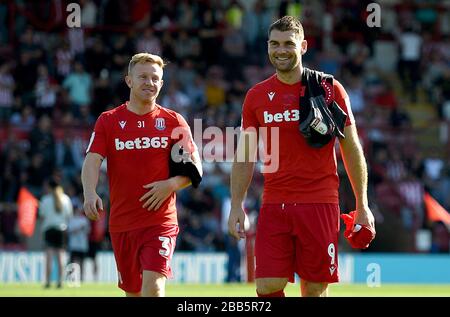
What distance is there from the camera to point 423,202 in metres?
27.1

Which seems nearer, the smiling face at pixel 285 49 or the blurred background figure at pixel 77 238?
the smiling face at pixel 285 49

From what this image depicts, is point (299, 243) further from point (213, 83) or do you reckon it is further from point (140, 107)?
point (213, 83)

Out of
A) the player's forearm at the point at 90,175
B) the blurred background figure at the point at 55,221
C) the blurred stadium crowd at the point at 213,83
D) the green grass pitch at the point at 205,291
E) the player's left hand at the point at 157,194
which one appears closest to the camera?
the player's forearm at the point at 90,175

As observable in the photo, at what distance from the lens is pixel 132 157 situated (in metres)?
10.1

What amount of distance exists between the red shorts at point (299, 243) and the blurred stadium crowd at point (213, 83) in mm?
14305

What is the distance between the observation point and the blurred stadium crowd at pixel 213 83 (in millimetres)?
25109

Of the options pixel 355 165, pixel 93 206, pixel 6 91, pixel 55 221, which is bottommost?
pixel 55 221

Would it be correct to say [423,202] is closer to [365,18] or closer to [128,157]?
[365,18]

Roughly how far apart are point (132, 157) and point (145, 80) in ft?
2.27

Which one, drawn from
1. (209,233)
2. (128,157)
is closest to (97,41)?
(209,233)

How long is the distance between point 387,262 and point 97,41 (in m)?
9.00

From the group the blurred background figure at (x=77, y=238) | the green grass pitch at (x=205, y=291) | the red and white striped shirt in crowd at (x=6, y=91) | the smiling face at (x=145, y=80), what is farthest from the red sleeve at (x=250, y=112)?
the red and white striped shirt in crowd at (x=6, y=91)

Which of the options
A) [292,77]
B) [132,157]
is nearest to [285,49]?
[292,77]

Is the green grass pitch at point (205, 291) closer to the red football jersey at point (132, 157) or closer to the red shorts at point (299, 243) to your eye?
the red football jersey at point (132, 157)
